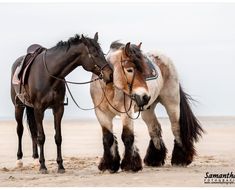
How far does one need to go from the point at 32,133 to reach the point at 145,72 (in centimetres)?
332

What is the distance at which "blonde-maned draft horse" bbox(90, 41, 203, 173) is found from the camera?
967 cm

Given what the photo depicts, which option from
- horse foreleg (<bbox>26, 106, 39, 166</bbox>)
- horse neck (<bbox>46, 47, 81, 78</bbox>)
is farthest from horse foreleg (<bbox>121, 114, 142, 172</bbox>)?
horse foreleg (<bbox>26, 106, 39, 166</bbox>)

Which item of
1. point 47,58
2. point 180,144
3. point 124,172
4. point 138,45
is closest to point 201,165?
point 180,144

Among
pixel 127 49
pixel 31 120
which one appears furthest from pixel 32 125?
pixel 127 49

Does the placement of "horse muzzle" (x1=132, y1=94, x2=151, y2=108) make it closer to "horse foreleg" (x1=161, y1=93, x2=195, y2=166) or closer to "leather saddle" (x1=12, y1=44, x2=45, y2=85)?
"horse foreleg" (x1=161, y1=93, x2=195, y2=166)

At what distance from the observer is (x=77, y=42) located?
10.1m

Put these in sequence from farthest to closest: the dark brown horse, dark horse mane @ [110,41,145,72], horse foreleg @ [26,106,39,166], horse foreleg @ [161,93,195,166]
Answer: horse foreleg @ [26,106,39,166] < horse foreleg @ [161,93,195,166] < the dark brown horse < dark horse mane @ [110,41,145,72]

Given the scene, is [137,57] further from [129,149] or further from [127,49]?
[129,149]

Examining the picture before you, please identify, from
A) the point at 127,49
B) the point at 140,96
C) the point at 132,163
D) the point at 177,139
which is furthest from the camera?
the point at 177,139

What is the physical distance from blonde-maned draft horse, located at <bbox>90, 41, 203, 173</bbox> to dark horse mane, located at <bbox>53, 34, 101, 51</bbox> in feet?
1.35

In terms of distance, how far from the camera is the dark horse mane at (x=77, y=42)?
9912 mm

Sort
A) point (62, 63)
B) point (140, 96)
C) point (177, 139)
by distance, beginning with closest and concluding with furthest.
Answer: point (140, 96)
point (62, 63)
point (177, 139)

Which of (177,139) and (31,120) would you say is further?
(31,120)

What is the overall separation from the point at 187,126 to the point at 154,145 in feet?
2.49
